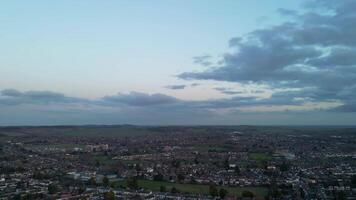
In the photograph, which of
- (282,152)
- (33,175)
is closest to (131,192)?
(33,175)

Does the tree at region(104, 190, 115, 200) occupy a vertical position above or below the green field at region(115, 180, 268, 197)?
above

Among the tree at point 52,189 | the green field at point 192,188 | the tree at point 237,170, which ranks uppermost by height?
the tree at point 237,170

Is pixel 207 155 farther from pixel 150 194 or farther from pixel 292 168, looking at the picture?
pixel 150 194

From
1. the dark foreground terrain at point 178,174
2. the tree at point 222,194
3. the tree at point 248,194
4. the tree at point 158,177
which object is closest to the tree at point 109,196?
the dark foreground terrain at point 178,174

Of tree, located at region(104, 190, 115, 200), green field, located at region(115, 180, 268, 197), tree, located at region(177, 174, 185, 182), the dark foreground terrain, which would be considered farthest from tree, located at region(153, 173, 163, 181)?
tree, located at region(104, 190, 115, 200)

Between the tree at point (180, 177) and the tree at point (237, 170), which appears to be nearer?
the tree at point (180, 177)

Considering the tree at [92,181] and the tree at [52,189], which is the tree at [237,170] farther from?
the tree at [52,189]

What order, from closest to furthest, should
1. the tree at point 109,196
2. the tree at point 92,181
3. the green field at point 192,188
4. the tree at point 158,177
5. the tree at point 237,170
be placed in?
the tree at point 109,196 < the green field at point 192,188 < the tree at point 92,181 < the tree at point 158,177 < the tree at point 237,170

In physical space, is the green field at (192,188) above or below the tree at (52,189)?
below

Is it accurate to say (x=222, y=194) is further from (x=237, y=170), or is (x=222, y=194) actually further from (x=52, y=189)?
(x=237, y=170)

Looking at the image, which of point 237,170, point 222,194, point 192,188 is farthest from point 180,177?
point 222,194

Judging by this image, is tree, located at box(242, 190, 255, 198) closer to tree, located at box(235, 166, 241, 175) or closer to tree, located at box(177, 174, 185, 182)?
tree, located at box(177, 174, 185, 182)
